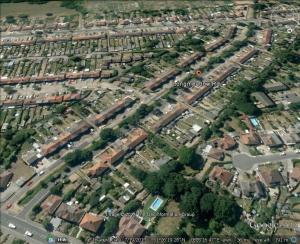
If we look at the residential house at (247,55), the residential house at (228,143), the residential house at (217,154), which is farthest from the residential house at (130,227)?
the residential house at (247,55)

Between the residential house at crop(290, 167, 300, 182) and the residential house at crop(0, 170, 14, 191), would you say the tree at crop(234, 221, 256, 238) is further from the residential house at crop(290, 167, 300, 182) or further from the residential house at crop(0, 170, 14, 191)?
the residential house at crop(0, 170, 14, 191)

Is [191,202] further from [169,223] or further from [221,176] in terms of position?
[221,176]

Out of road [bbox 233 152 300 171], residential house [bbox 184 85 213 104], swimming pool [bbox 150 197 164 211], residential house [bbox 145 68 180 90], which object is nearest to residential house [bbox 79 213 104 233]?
swimming pool [bbox 150 197 164 211]

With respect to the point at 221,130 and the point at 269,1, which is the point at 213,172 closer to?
the point at 221,130

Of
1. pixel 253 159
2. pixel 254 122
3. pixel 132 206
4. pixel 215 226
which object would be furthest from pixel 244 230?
pixel 254 122

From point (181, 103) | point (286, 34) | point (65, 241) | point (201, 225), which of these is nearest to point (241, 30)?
point (286, 34)

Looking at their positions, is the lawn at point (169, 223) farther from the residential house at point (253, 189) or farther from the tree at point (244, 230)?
the residential house at point (253, 189)
